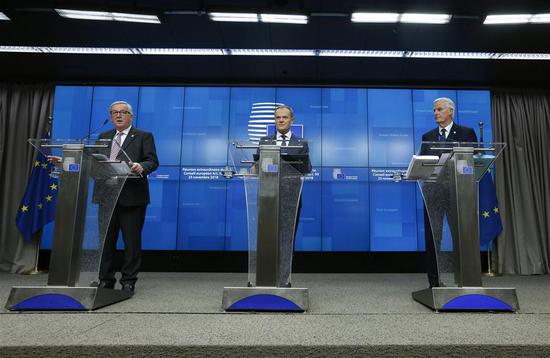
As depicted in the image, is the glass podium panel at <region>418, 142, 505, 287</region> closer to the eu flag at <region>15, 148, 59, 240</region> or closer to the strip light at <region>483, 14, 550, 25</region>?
the strip light at <region>483, 14, 550, 25</region>

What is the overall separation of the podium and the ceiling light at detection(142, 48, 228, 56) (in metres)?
2.54

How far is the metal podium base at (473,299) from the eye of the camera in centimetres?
210

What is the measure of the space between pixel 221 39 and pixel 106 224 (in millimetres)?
2655

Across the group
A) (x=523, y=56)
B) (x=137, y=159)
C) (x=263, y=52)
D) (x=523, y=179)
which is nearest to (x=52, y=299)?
(x=137, y=159)

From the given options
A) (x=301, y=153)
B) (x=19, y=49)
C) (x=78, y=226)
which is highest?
(x=19, y=49)

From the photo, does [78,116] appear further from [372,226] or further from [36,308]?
[372,226]

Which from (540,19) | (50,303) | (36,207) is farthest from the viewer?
A: (36,207)

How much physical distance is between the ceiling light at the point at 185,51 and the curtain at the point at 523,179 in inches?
153

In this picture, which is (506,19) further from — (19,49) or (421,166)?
(19,49)

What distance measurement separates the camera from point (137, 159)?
9.23 feet

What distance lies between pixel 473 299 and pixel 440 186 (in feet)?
2.31

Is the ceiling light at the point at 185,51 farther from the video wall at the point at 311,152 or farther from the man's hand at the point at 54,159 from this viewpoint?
the man's hand at the point at 54,159

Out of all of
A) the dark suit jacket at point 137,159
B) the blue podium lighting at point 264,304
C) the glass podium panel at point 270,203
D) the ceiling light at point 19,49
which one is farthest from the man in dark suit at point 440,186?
the ceiling light at point 19,49

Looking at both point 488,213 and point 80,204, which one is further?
point 488,213
